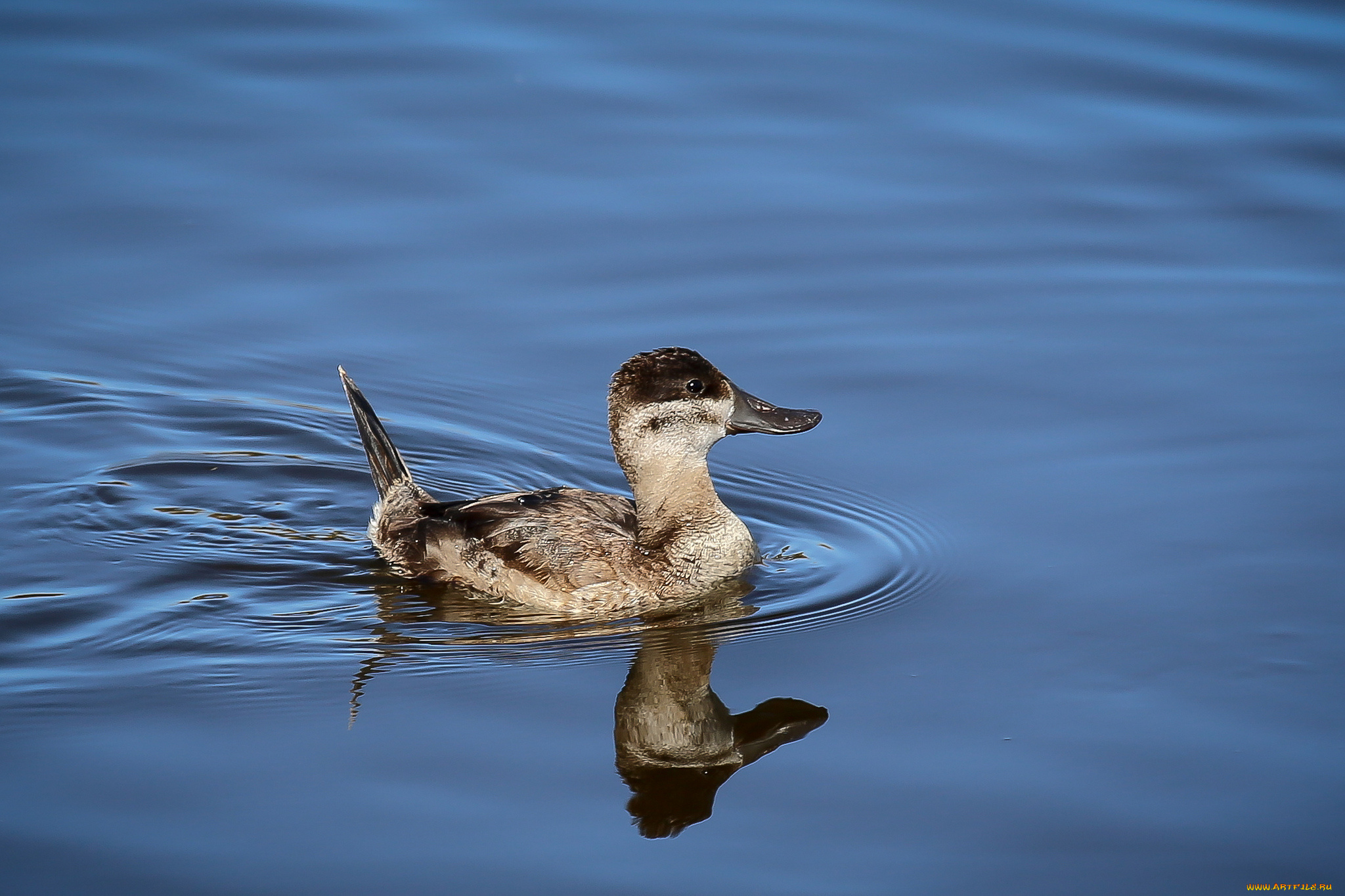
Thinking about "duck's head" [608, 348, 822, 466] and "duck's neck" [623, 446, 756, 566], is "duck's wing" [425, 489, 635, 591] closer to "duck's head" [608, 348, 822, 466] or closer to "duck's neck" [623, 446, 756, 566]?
"duck's neck" [623, 446, 756, 566]

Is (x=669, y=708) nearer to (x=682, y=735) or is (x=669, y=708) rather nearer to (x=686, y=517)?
(x=682, y=735)

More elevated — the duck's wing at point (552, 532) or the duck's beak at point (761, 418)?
the duck's beak at point (761, 418)

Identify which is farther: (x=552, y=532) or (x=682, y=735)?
(x=552, y=532)

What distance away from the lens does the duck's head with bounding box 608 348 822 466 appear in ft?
24.7

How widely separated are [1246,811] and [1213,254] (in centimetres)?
585

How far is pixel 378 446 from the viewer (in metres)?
8.25

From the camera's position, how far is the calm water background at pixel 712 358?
5531 mm

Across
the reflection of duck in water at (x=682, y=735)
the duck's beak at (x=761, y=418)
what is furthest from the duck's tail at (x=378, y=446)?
the reflection of duck in water at (x=682, y=735)

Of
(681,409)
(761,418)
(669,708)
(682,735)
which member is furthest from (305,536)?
(682,735)

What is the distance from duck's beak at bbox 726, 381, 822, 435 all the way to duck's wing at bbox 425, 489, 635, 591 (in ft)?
2.38

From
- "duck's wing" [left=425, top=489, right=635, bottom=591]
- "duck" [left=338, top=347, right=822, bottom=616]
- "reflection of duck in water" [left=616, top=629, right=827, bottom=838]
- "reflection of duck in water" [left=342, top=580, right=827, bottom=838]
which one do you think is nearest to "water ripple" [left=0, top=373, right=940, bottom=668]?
"reflection of duck in water" [left=342, top=580, right=827, bottom=838]

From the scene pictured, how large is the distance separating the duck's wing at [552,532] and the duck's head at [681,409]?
0.34 meters

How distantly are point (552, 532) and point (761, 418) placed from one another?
1.14 metres

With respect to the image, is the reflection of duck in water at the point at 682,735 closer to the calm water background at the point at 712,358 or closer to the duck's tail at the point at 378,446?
the calm water background at the point at 712,358
